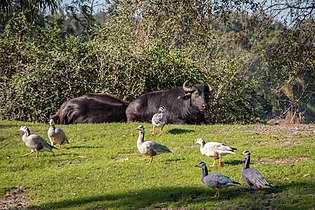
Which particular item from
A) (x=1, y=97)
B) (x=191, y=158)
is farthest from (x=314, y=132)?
(x=1, y=97)

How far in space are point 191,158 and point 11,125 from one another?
7950 mm

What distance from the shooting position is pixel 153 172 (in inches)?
439

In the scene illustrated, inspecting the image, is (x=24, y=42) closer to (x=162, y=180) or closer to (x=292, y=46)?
(x=292, y=46)

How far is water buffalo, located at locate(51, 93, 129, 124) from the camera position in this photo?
19656mm

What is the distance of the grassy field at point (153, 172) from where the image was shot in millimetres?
9326

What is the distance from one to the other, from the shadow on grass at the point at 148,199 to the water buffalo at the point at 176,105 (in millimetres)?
8823

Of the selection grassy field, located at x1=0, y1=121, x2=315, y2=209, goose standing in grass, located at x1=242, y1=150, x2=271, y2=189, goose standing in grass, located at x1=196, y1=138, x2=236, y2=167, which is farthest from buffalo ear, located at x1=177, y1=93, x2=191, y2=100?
goose standing in grass, located at x1=242, y1=150, x2=271, y2=189

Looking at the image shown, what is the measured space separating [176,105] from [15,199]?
9396 millimetres

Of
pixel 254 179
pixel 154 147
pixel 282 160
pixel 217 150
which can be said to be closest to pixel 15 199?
pixel 154 147

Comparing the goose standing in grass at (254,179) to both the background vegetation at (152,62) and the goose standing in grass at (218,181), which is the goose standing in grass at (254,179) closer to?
the goose standing in grass at (218,181)

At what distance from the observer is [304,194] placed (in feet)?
30.0

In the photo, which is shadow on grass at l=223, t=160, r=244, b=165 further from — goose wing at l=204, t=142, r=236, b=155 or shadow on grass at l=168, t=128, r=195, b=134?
shadow on grass at l=168, t=128, r=195, b=134

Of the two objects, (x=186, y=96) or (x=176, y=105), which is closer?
(x=186, y=96)

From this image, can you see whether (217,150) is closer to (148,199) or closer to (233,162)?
(233,162)
